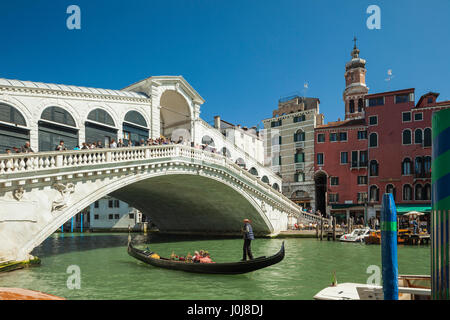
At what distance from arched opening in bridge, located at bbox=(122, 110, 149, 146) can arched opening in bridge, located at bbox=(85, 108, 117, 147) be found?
678mm

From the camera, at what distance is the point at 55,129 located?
1296cm

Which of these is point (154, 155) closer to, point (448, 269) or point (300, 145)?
point (448, 269)

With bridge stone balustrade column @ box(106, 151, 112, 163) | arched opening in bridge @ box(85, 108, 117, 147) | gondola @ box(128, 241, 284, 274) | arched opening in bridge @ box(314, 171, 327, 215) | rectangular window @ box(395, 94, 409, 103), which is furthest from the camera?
arched opening in bridge @ box(314, 171, 327, 215)

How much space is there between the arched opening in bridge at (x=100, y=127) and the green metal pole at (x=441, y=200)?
13.0 metres

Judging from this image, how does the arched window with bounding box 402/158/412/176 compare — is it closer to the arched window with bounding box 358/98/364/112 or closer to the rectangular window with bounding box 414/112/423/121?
the rectangular window with bounding box 414/112/423/121

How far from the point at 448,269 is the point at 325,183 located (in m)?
25.5

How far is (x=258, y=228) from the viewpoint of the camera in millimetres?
20391

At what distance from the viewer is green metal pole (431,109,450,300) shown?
235 centimetres

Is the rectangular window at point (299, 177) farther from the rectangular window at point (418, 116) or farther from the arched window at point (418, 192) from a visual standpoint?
the rectangular window at point (418, 116)

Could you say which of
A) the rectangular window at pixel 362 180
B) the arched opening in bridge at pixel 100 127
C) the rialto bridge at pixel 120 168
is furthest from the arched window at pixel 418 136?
the arched opening in bridge at pixel 100 127

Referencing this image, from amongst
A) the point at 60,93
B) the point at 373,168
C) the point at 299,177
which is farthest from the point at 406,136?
the point at 60,93

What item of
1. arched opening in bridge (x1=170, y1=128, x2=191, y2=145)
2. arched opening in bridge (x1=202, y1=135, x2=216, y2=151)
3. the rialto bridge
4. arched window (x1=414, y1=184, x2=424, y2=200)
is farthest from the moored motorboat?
arched opening in bridge (x1=170, y1=128, x2=191, y2=145)

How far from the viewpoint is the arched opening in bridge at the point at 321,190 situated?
27.1 metres
